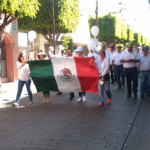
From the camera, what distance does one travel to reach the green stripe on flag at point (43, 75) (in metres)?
10.8

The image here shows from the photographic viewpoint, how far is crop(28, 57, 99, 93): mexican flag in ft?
34.6

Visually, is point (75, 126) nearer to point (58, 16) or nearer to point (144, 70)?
point (144, 70)

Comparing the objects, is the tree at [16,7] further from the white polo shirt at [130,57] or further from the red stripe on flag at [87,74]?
the white polo shirt at [130,57]

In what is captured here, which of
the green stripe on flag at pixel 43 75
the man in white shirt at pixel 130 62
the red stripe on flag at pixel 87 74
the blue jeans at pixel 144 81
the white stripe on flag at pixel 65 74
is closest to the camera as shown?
the red stripe on flag at pixel 87 74

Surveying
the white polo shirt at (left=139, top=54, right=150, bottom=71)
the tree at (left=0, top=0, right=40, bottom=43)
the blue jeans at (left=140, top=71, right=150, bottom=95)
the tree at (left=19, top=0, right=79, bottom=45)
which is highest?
the tree at (left=19, top=0, right=79, bottom=45)

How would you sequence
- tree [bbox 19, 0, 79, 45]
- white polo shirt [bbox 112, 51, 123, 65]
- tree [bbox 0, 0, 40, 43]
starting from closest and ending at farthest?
tree [bbox 0, 0, 40, 43], white polo shirt [bbox 112, 51, 123, 65], tree [bbox 19, 0, 79, 45]

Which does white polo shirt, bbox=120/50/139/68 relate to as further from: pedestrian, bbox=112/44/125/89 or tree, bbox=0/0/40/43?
tree, bbox=0/0/40/43

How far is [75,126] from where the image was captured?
24.0ft

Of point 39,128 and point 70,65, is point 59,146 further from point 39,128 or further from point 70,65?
point 70,65

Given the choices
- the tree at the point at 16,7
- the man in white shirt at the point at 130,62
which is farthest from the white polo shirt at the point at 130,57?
the tree at the point at 16,7

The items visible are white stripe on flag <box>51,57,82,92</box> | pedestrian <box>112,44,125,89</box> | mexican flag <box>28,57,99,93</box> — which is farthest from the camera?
pedestrian <box>112,44,125,89</box>

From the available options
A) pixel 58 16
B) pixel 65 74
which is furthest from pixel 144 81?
pixel 58 16

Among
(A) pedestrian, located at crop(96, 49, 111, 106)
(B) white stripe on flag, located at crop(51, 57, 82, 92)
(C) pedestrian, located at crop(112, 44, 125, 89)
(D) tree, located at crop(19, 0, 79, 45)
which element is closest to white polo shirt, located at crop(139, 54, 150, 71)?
(A) pedestrian, located at crop(96, 49, 111, 106)

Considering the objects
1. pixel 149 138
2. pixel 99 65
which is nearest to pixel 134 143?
pixel 149 138
